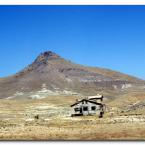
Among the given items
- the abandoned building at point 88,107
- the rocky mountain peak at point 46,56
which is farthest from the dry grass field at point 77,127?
the rocky mountain peak at point 46,56

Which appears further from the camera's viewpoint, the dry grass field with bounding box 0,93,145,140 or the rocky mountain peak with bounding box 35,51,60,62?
the rocky mountain peak with bounding box 35,51,60,62

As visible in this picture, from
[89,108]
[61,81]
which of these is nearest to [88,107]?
[89,108]

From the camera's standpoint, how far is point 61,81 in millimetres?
156000

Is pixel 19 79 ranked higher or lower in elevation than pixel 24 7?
higher

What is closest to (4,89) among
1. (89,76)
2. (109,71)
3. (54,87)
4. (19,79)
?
(19,79)

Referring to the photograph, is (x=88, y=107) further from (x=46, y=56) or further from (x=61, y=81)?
(x=46, y=56)

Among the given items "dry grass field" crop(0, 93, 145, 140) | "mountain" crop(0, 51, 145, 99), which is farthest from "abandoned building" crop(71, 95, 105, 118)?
"mountain" crop(0, 51, 145, 99)

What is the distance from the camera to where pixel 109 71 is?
186 metres

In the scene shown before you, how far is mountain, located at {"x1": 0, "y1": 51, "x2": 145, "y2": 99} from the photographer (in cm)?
14212

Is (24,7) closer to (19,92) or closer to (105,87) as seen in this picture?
(19,92)

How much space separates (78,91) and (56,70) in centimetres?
2502

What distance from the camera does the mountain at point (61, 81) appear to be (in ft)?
466

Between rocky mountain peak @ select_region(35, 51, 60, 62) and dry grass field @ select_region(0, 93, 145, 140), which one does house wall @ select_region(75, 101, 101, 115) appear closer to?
dry grass field @ select_region(0, 93, 145, 140)
